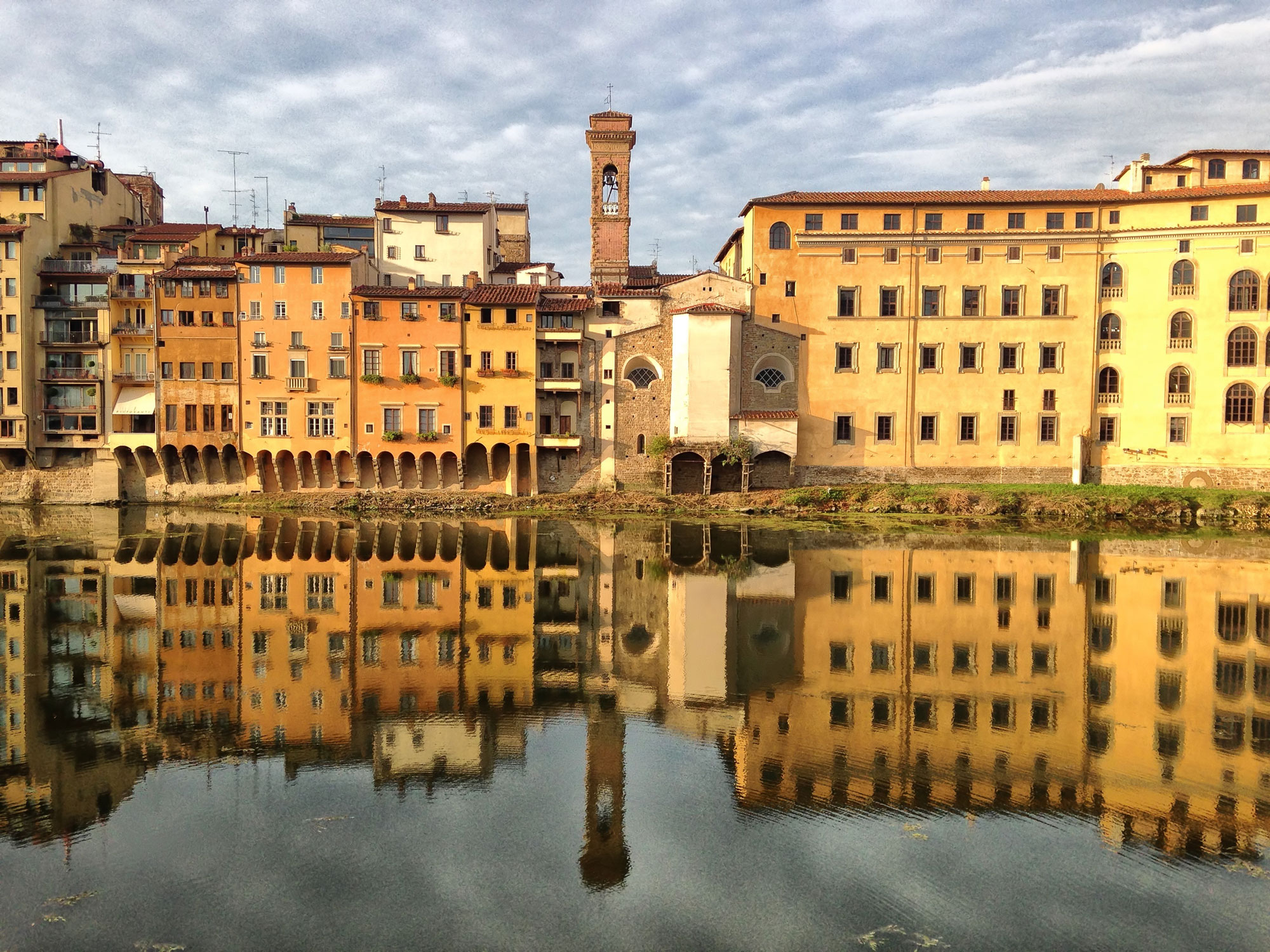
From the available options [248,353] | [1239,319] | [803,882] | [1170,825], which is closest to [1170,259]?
[1239,319]

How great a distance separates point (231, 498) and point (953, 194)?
43345 mm

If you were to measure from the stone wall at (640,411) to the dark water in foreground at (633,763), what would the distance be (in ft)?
68.6

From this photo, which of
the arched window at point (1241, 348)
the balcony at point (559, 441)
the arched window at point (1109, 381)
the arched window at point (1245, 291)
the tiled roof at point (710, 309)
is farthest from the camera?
the arched window at point (1109, 381)

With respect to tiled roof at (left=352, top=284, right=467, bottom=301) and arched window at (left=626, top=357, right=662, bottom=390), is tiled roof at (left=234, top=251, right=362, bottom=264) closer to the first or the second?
tiled roof at (left=352, top=284, right=467, bottom=301)

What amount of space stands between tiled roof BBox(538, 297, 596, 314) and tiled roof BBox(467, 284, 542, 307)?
677 millimetres

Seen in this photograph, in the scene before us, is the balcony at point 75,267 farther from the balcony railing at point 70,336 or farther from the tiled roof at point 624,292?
the tiled roof at point 624,292

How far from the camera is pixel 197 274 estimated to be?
47.2 meters

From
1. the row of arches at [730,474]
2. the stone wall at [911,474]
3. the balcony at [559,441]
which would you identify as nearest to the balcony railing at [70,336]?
the balcony at [559,441]

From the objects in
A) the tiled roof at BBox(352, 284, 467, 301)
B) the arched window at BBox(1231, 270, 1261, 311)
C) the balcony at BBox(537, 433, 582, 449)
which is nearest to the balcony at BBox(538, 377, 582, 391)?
the balcony at BBox(537, 433, 582, 449)

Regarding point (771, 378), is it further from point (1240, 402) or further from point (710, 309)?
point (1240, 402)

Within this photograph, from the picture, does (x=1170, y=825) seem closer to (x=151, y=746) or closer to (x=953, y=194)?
(x=151, y=746)

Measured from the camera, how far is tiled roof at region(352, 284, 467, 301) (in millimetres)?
46344

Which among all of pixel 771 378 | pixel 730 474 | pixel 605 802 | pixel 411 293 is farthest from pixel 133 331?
pixel 605 802

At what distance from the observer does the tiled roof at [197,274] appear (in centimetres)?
4722
